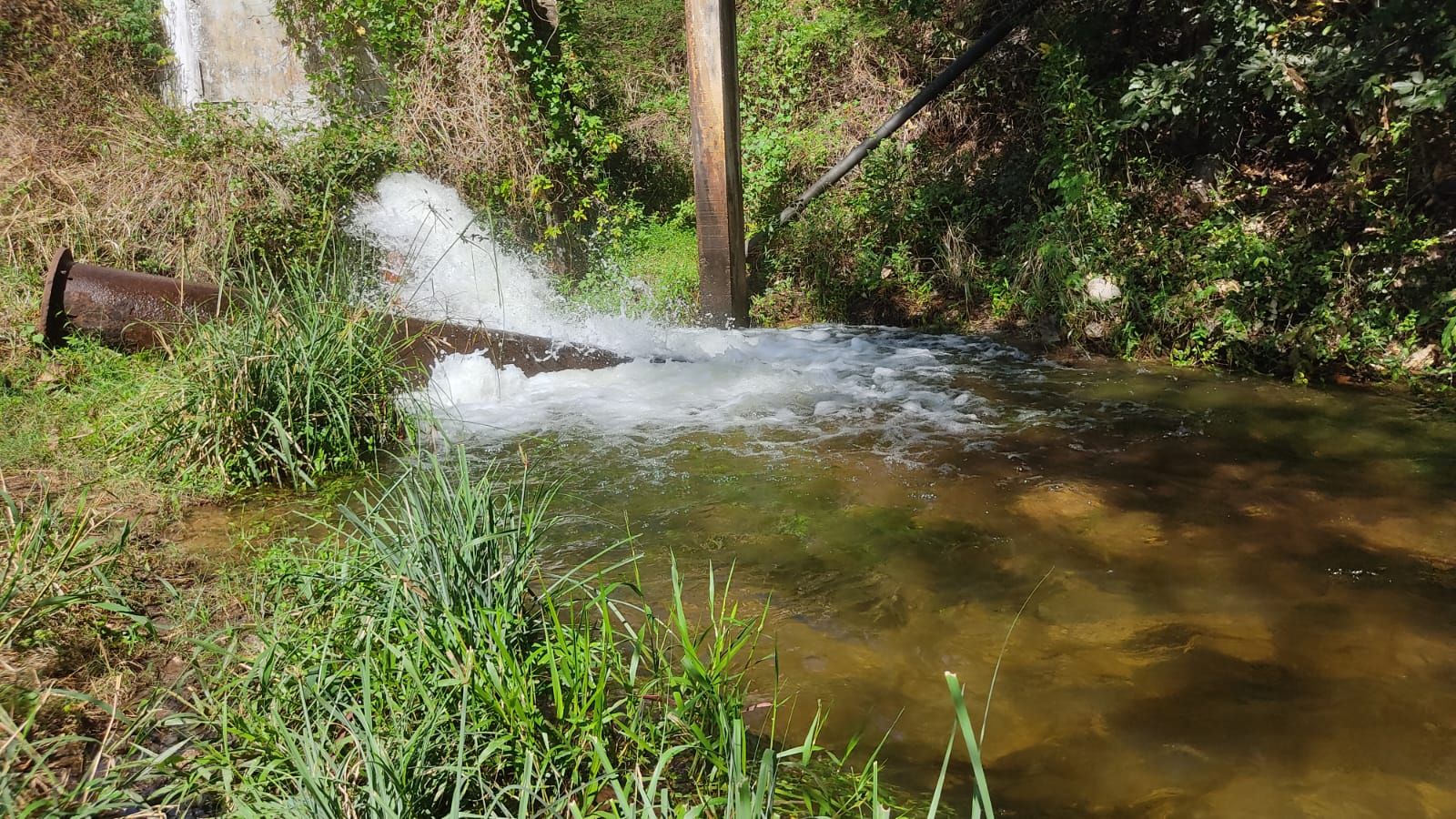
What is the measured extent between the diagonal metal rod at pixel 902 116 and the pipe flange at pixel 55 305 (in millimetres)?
5291

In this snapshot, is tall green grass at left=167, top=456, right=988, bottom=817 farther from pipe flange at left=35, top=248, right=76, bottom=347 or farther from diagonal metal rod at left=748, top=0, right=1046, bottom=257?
diagonal metal rod at left=748, top=0, right=1046, bottom=257

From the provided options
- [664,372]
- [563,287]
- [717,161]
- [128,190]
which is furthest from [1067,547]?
[128,190]

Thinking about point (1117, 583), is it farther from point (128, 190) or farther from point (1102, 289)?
point (128, 190)

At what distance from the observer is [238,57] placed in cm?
934

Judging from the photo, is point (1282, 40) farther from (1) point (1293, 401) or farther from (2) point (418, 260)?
(2) point (418, 260)

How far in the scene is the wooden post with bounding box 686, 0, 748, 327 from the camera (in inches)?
278

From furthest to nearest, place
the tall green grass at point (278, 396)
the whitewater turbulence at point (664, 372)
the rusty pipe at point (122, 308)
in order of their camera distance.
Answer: the rusty pipe at point (122, 308)
the whitewater turbulence at point (664, 372)
the tall green grass at point (278, 396)

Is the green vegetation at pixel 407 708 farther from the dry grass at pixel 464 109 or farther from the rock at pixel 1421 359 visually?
the dry grass at pixel 464 109

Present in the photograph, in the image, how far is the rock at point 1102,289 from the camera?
23.4 feet

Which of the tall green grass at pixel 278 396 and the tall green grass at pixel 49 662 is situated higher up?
the tall green grass at pixel 278 396

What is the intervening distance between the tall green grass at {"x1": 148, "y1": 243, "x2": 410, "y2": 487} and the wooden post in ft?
11.1

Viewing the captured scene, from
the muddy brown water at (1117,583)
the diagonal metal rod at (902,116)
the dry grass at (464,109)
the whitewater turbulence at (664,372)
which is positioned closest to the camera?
the muddy brown water at (1117,583)

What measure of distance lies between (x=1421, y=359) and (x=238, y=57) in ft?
34.4

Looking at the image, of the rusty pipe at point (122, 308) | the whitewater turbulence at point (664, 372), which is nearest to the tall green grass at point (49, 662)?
the whitewater turbulence at point (664, 372)
